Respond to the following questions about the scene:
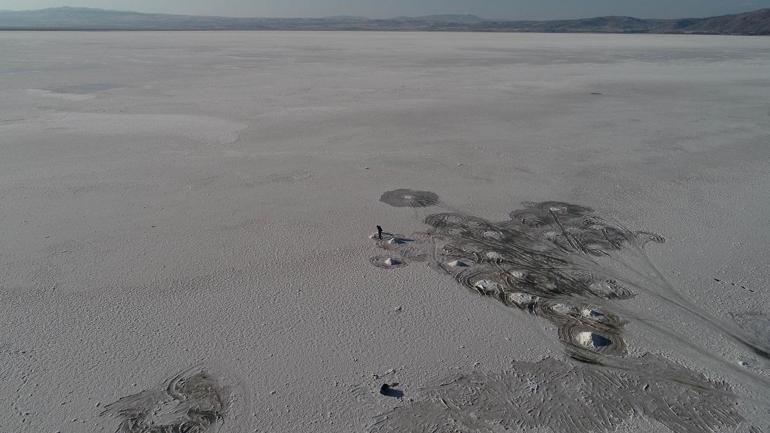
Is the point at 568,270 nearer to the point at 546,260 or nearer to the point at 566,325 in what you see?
the point at 546,260

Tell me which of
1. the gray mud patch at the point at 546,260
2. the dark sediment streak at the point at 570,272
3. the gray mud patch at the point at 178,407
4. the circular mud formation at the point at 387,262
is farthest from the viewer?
the circular mud formation at the point at 387,262

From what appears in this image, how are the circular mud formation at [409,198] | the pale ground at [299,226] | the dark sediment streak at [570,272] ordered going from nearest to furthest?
the pale ground at [299,226] < the dark sediment streak at [570,272] < the circular mud formation at [409,198]

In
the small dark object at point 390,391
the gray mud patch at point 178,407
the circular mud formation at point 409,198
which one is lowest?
the gray mud patch at point 178,407

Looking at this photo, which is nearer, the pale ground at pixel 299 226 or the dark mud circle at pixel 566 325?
the dark mud circle at pixel 566 325

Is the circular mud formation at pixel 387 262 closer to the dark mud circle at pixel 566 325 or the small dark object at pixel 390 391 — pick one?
the dark mud circle at pixel 566 325

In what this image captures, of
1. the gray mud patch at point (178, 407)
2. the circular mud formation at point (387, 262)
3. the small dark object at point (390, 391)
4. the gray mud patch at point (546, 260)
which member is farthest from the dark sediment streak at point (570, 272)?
the gray mud patch at point (178, 407)

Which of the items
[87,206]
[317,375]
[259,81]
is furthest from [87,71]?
[317,375]

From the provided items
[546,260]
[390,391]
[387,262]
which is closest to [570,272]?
[546,260]

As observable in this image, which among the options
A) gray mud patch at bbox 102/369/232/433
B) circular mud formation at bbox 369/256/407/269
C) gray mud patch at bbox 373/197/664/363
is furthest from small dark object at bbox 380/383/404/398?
circular mud formation at bbox 369/256/407/269

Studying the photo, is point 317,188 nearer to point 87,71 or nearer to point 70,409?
point 70,409
